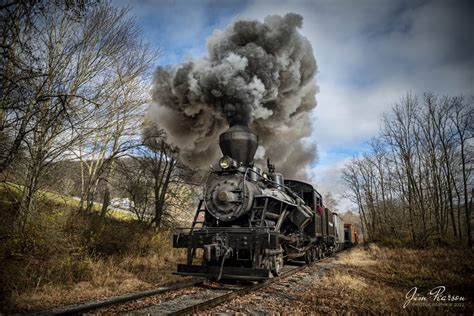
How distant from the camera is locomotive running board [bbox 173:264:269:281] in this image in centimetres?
610

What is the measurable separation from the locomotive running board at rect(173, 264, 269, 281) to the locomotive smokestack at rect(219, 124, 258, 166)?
2962 mm

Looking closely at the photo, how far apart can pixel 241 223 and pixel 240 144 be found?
6.79ft

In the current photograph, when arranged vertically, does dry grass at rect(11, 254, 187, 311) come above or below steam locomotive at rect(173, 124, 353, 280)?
below

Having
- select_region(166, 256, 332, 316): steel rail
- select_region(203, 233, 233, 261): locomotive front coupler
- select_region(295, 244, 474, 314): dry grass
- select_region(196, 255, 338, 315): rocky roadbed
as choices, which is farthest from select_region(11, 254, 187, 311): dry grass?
select_region(295, 244, 474, 314): dry grass

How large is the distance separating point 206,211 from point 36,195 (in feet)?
14.8

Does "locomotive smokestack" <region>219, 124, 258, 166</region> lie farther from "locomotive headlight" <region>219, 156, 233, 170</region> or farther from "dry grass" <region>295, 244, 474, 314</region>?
"dry grass" <region>295, 244, 474, 314</region>

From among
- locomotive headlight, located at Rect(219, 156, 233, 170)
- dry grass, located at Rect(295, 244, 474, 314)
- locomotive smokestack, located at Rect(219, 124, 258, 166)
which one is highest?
locomotive smokestack, located at Rect(219, 124, 258, 166)

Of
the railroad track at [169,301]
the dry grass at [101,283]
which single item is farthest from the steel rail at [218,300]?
the dry grass at [101,283]

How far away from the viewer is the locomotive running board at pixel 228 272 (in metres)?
6.10

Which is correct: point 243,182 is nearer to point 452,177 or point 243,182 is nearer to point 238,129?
point 238,129

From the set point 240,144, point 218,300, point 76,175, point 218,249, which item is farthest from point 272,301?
point 76,175

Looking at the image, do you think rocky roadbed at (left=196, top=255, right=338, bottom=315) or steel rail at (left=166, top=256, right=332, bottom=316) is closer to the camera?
steel rail at (left=166, top=256, right=332, bottom=316)

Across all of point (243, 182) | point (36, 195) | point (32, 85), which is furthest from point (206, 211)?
point (32, 85)

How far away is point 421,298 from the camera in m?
5.71
